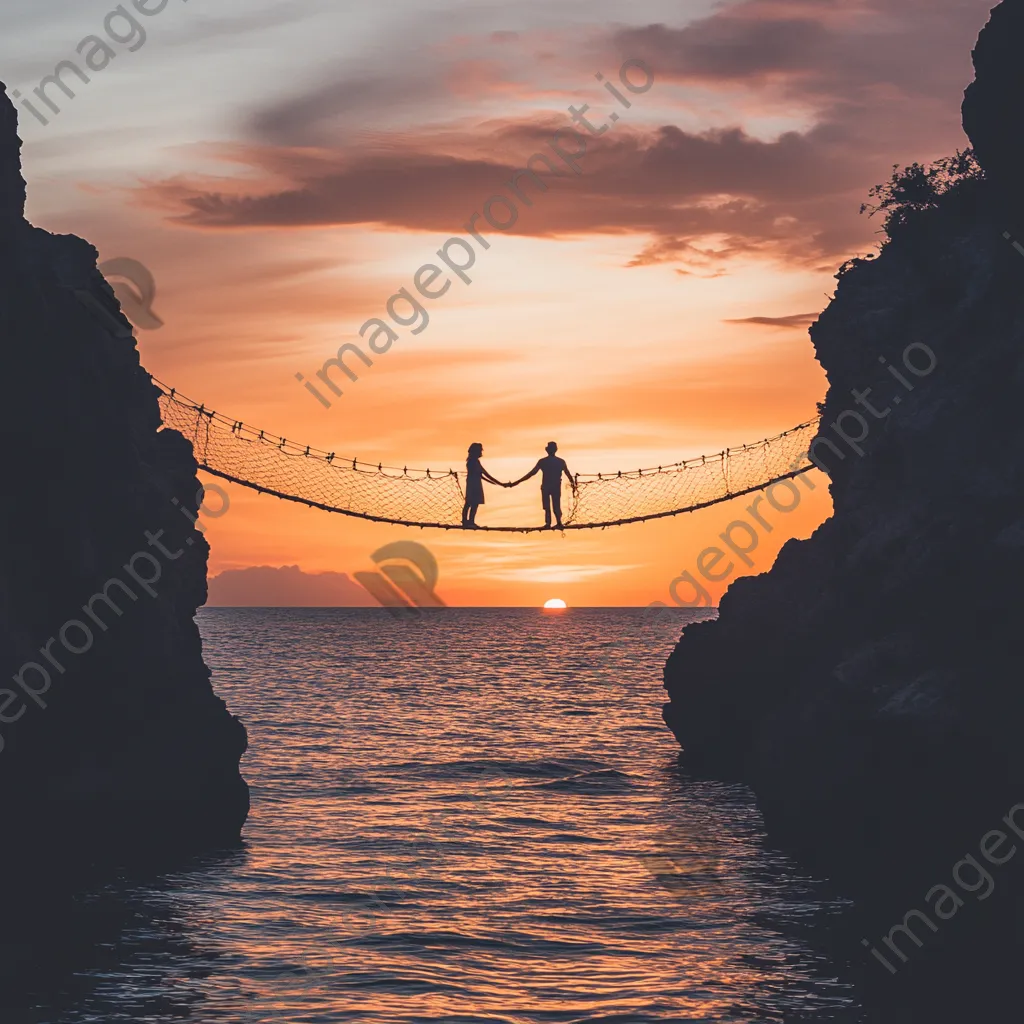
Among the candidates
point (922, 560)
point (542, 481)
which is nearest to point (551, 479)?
point (542, 481)

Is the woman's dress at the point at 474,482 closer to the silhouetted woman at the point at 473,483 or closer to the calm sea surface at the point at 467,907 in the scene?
the silhouetted woman at the point at 473,483

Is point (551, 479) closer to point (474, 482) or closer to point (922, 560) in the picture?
point (474, 482)

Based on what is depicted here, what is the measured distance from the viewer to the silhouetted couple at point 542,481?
25016 mm

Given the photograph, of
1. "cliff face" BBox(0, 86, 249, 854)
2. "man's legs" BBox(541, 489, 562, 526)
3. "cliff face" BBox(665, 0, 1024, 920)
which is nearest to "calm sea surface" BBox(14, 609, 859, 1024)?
"cliff face" BBox(0, 86, 249, 854)

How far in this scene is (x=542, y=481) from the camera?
25.4m

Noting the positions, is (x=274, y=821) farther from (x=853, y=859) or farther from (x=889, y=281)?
(x=889, y=281)

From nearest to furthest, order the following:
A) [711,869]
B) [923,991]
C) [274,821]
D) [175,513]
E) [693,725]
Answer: [923,991]
[711,869]
[175,513]
[274,821]
[693,725]

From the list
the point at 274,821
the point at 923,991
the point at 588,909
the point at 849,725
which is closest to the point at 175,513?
the point at 274,821

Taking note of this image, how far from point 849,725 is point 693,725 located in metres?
17.4

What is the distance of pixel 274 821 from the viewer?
29.0m

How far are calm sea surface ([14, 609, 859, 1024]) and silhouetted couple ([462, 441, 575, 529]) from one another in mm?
6940

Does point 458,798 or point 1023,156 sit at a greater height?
point 1023,156

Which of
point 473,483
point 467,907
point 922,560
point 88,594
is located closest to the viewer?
point 922,560

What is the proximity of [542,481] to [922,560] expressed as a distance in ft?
28.2
